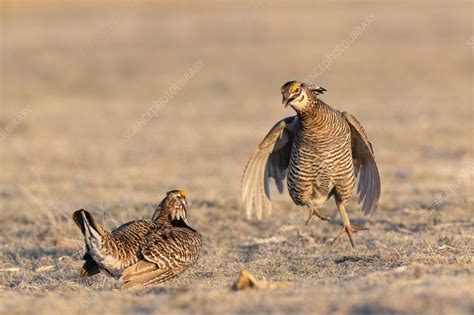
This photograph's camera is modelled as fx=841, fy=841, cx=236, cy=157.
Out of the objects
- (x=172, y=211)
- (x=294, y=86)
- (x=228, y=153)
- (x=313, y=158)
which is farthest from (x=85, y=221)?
(x=228, y=153)

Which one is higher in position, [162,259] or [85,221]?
[85,221]

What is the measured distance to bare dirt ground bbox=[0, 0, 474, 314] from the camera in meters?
5.62

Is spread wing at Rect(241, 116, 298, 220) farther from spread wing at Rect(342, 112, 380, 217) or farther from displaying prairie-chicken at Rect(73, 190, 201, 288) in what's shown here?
displaying prairie-chicken at Rect(73, 190, 201, 288)

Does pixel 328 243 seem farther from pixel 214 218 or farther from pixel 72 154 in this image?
pixel 72 154

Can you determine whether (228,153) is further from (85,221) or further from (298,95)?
(85,221)

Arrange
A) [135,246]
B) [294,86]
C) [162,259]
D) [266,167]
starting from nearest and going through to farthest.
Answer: [162,259]
[135,246]
[294,86]
[266,167]

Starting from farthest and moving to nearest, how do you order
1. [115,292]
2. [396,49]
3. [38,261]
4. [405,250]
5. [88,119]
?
[396,49] → [88,119] → [38,261] → [405,250] → [115,292]

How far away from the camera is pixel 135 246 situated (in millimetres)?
6422

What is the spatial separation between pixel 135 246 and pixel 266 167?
84.0 inches

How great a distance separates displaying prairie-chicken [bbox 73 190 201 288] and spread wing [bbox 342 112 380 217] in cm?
205

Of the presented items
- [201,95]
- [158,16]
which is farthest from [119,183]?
[158,16]

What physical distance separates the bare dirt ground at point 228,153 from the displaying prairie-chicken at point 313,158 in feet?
1.67

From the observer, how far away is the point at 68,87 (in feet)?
80.2

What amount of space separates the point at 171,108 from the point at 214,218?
11.5m
